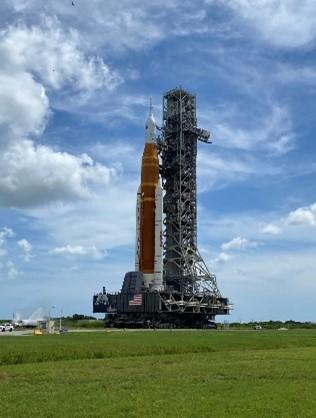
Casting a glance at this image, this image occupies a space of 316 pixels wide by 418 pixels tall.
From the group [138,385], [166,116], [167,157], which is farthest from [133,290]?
[138,385]

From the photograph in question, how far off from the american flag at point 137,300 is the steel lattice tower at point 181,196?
11.8 meters

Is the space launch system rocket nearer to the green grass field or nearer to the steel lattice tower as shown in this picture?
the steel lattice tower

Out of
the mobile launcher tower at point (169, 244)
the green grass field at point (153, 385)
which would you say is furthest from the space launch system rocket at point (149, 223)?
A: the green grass field at point (153, 385)

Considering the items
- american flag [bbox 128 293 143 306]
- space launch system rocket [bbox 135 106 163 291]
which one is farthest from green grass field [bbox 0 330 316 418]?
space launch system rocket [bbox 135 106 163 291]

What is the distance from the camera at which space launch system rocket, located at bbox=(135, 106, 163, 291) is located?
395ft

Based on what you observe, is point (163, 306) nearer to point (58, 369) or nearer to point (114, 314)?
point (114, 314)

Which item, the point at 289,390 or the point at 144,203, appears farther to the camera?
the point at 144,203

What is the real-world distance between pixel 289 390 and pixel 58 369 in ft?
46.1

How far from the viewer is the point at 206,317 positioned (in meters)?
132

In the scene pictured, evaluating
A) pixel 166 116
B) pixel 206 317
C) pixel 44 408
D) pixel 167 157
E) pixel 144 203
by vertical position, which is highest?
pixel 166 116

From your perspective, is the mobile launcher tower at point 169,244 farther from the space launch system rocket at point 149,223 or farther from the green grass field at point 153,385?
the green grass field at point 153,385

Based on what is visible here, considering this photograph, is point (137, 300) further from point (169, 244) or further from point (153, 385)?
point (153, 385)

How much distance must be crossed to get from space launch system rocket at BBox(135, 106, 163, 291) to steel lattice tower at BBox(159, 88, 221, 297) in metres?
8.92

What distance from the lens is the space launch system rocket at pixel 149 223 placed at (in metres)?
120
